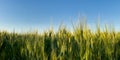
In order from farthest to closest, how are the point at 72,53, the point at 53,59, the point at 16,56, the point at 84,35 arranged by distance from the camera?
the point at 16,56 → the point at 84,35 → the point at 72,53 → the point at 53,59

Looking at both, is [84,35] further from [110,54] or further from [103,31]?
[103,31]

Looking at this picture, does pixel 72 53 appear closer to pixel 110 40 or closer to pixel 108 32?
pixel 110 40

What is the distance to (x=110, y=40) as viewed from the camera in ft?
12.7

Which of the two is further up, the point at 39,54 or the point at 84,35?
the point at 84,35

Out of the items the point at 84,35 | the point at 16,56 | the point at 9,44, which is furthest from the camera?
the point at 9,44

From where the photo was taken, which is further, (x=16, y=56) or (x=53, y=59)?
(x=16, y=56)

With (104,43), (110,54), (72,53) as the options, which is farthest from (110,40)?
(72,53)

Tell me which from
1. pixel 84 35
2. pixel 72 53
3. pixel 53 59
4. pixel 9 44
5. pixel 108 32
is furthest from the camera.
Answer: pixel 9 44

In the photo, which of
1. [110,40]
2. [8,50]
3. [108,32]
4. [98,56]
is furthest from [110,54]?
[8,50]

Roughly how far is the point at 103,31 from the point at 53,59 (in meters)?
1.48

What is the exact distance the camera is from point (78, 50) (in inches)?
138

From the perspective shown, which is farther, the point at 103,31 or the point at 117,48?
the point at 103,31

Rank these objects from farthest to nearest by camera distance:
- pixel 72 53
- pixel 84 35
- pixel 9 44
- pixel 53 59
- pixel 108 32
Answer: pixel 9 44 < pixel 108 32 < pixel 84 35 < pixel 72 53 < pixel 53 59

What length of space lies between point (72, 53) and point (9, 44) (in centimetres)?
218
